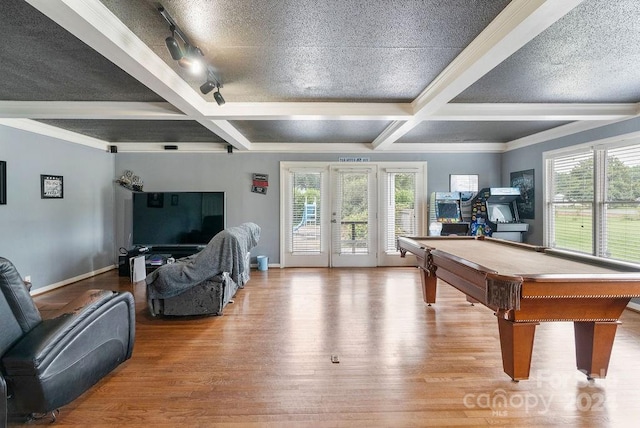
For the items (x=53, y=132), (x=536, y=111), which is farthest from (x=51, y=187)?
(x=536, y=111)

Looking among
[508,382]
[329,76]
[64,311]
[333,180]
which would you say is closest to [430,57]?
[329,76]

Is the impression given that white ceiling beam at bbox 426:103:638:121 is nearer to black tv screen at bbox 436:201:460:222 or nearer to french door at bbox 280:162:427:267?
black tv screen at bbox 436:201:460:222

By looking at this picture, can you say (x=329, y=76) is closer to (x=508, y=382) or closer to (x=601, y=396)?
(x=508, y=382)

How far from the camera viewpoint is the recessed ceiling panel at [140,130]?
4.49 m

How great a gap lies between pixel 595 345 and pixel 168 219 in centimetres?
592

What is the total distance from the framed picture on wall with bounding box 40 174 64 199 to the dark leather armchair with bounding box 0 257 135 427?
136 inches

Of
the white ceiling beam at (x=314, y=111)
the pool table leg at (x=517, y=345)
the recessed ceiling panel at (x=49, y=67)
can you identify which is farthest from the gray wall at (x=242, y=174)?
the pool table leg at (x=517, y=345)

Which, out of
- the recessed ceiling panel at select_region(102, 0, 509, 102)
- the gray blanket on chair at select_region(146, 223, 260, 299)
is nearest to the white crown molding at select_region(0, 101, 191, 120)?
the recessed ceiling panel at select_region(102, 0, 509, 102)

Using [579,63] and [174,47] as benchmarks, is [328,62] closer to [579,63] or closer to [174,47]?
[174,47]

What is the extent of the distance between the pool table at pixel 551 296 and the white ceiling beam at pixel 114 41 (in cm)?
285

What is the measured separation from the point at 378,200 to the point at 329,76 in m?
3.60

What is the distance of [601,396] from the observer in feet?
6.92

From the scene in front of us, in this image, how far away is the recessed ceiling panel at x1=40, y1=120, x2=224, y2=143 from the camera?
4488mm

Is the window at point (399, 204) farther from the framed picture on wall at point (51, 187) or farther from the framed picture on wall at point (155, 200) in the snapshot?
the framed picture on wall at point (51, 187)
